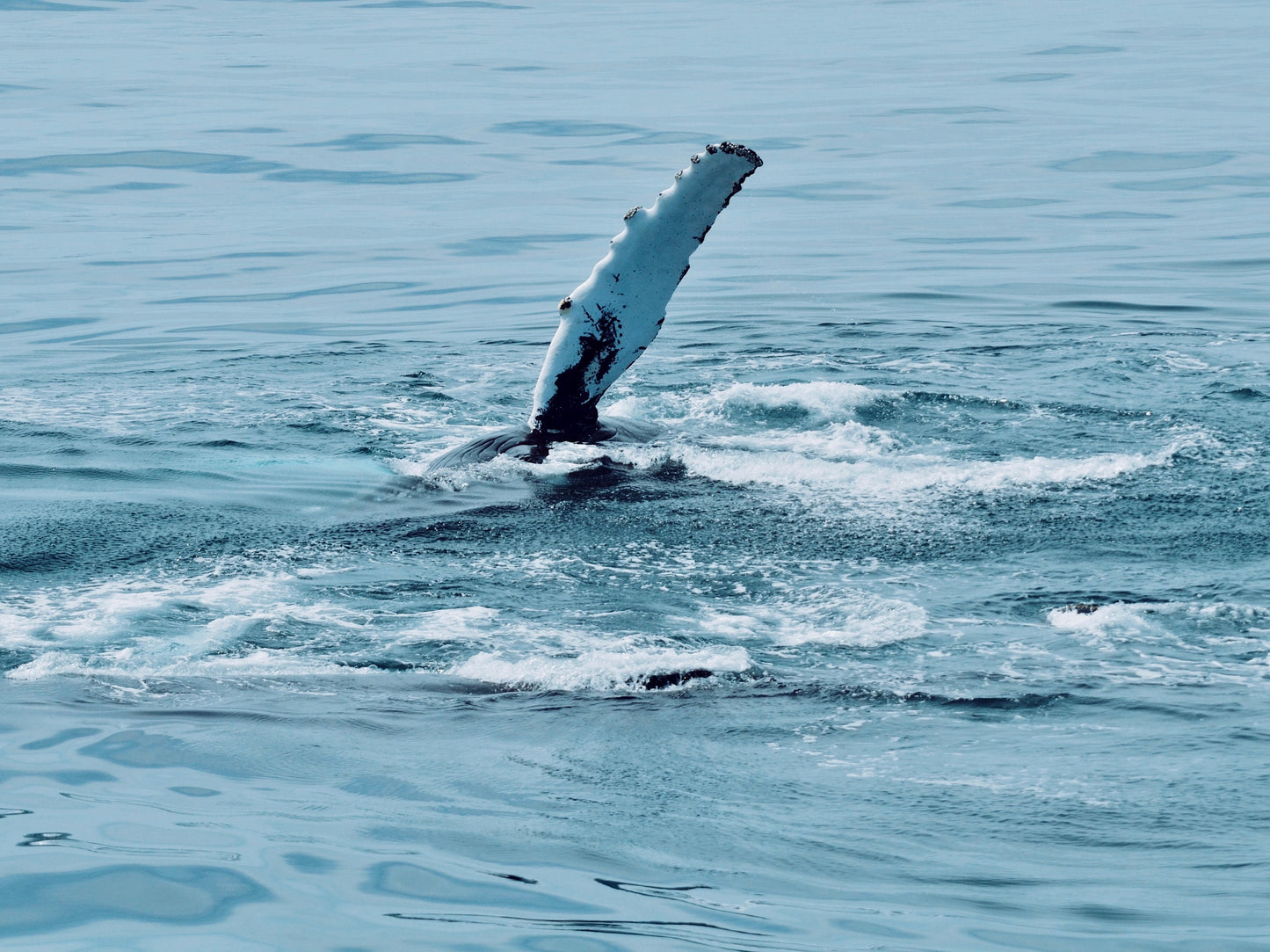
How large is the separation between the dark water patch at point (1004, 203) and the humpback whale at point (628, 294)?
41.7 ft

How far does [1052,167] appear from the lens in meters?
23.4

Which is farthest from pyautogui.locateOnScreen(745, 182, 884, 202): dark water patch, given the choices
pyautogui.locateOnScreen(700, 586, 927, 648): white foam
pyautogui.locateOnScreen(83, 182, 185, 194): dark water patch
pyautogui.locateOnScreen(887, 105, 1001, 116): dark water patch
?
pyautogui.locateOnScreen(700, 586, 927, 648): white foam

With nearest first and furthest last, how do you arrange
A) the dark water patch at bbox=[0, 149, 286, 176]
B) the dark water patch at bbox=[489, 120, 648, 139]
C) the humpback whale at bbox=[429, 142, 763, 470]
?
the humpback whale at bbox=[429, 142, 763, 470]
the dark water patch at bbox=[0, 149, 286, 176]
the dark water patch at bbox=[489, 120, 648, 139]

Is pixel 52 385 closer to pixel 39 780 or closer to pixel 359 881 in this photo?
pixel 39 780

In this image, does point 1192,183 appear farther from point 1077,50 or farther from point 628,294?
point 1077,50

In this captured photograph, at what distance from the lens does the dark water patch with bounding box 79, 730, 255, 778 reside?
515 cm

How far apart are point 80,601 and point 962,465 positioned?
15.9 ft

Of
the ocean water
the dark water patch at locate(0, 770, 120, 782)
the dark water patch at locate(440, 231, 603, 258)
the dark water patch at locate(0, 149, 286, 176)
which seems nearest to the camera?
the ocean water

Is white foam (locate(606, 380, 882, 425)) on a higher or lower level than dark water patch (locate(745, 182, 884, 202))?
lower

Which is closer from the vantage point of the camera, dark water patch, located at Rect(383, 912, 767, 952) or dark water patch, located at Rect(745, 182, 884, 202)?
dark water patch, located at Rect(383, 912, 767, 952)

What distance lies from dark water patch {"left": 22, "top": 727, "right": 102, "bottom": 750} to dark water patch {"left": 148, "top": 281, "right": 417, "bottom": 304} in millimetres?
11498

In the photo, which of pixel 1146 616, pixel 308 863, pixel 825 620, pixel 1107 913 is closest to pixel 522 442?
pixel 825 620

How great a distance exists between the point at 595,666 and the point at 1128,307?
10253 millimetres

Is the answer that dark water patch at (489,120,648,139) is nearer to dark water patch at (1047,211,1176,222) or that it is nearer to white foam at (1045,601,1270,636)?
dark water patch at (1047,211,1176,222)
